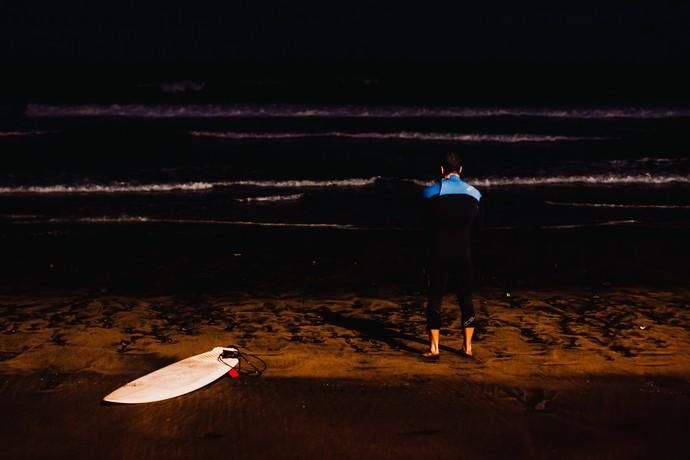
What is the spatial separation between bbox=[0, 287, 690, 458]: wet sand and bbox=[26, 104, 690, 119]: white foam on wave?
25320 millimetres

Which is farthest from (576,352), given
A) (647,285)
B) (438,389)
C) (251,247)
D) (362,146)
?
(362,146)

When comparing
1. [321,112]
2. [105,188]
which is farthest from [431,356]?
[321,112]

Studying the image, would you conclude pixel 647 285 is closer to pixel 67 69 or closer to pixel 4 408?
pixel 4 408

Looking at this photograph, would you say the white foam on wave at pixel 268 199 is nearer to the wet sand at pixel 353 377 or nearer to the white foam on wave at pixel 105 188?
the white foam on wave at pixel 105 188

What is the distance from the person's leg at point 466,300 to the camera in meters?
7.46

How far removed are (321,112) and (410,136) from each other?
6843 millimetres

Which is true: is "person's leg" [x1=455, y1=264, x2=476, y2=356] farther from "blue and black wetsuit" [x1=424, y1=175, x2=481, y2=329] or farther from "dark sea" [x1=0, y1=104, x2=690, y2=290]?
"dark sea" [x1=0, y1=104, x2=690, y2=290]

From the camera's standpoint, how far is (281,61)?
165 feet

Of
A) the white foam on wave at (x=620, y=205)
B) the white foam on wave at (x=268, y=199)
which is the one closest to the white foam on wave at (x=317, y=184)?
the white foam on wave at (x=268, y=199)

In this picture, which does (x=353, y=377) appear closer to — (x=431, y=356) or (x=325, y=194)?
(x=431, y=356)

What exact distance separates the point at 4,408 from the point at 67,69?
44.6m

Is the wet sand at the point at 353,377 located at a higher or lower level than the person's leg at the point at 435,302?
lower

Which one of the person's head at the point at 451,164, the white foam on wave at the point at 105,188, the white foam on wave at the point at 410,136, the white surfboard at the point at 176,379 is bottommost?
the white foam on wave at the point at 105,188

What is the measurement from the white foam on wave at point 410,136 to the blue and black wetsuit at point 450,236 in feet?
70.8
